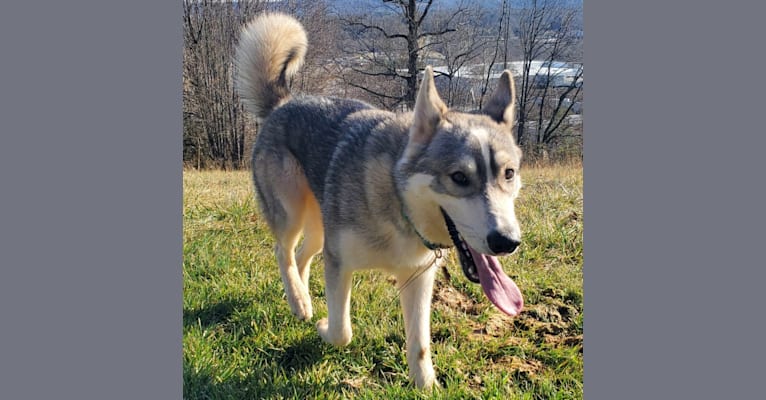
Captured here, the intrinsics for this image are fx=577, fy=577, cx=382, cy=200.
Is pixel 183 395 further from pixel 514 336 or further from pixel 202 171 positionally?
pixel 514 336

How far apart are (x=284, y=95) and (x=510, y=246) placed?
2556mm

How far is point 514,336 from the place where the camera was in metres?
3.69

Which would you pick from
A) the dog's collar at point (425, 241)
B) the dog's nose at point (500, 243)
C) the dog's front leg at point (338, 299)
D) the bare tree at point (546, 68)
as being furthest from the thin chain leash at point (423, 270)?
the bare tree at point (546, 68)

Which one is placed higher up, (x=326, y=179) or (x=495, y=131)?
(x=495, y=131)

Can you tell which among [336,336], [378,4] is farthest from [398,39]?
[336,336]

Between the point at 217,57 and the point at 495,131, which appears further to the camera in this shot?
the point at 217,57

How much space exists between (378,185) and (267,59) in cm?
156

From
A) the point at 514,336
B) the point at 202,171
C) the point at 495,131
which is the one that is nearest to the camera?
the point at 495,131

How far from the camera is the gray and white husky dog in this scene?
9.29ft

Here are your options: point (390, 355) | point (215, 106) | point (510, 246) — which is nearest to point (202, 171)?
point (215, 106)

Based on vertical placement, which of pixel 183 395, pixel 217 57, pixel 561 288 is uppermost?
pixel 217 57

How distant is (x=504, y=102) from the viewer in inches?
130

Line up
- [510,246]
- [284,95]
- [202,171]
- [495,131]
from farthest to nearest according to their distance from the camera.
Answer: [284,95] < [202,171] < [495,131] < [510,246]

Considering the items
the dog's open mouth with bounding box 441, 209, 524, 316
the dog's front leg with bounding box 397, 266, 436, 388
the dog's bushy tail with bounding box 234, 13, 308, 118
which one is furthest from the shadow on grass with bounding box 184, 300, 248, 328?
the dog's open mouth with bounding box 441, 209, 524, 316
